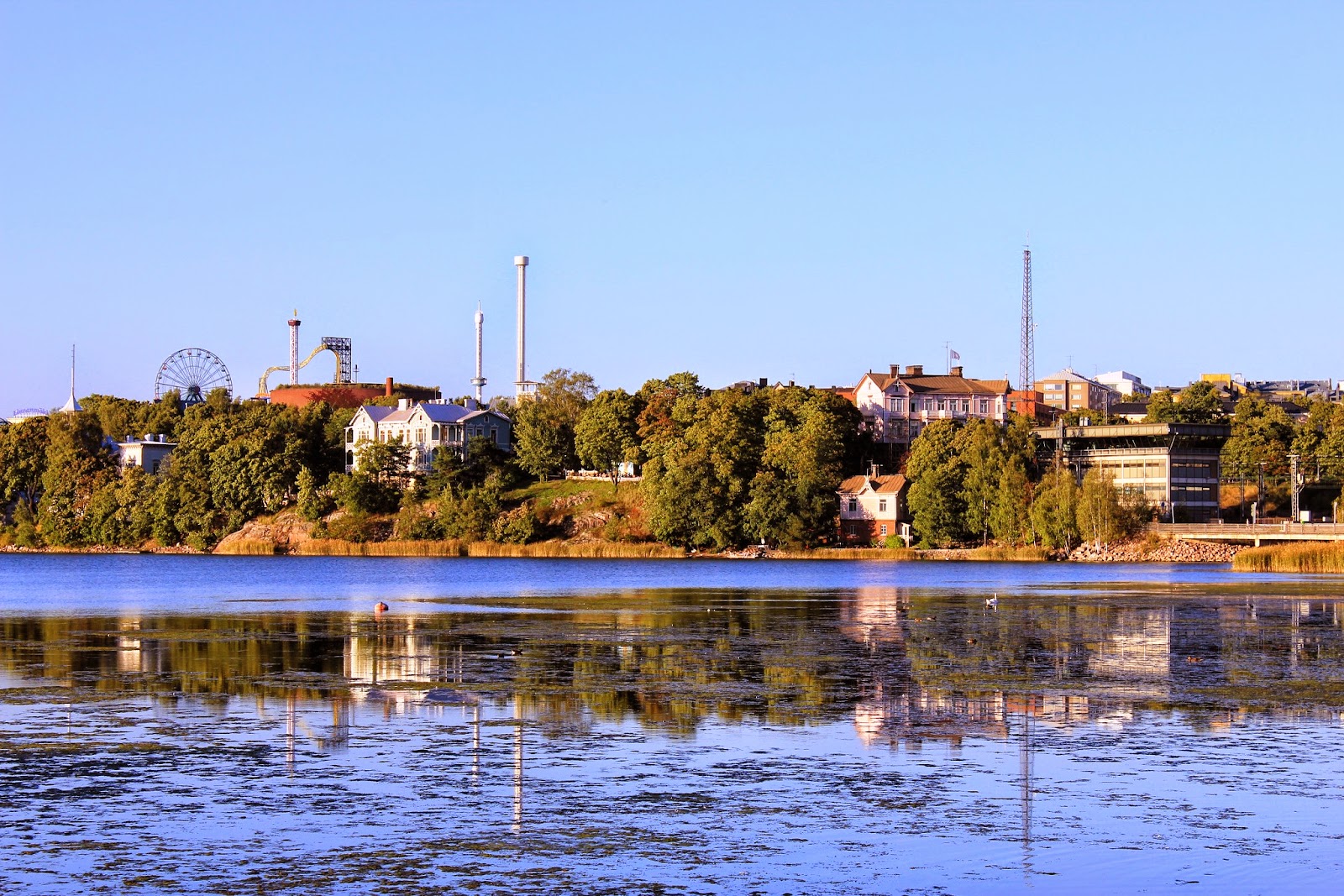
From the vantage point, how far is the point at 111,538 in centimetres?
16788

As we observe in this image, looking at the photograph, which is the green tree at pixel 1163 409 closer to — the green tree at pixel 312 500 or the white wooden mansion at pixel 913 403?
the white wooden mansion at pixel 913 403

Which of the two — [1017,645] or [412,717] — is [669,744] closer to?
[412,717]

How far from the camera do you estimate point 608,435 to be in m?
161

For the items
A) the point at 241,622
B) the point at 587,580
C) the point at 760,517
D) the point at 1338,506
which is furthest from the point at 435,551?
the point at 241,622

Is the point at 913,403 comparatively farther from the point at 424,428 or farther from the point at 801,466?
the point at 424,428

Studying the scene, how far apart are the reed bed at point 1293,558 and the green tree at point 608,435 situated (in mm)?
72608

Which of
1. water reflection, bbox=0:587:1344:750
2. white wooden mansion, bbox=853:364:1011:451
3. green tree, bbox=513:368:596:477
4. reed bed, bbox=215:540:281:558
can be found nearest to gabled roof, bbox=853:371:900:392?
white wooden mansion, bbox=853:364:1011:451

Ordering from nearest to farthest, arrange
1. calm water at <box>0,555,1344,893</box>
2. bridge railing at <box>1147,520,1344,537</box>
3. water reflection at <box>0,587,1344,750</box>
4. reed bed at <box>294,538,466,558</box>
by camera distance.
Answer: calm water at <box>0,555,1344,893</box> < water reflection at <box>0,587,1344,750</box> < bridge railing at <box>1147,520,1344,537</box> < reed bed at <box>294,538,466,558</box>

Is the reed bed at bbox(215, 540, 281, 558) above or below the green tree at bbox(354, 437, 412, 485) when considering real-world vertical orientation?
below

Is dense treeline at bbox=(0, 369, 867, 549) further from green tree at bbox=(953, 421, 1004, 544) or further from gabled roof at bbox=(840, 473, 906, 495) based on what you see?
green tree at bbox=(953, 421, 1004, 544)

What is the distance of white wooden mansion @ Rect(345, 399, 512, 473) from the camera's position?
171m

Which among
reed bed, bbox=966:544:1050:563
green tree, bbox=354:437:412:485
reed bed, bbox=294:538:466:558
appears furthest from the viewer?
green tree, bbox=354:437:412:485

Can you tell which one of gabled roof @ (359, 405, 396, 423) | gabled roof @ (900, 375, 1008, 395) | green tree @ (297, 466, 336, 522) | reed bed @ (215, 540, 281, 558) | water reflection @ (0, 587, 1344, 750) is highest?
gabled roof @ (900, 375, 1008, 395)

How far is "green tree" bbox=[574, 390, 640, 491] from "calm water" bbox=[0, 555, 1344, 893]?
114 meters
